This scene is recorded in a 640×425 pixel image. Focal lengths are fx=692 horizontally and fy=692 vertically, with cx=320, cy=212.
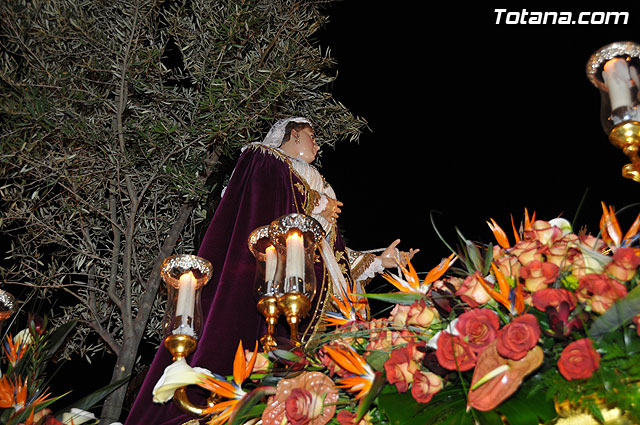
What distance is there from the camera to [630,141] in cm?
156

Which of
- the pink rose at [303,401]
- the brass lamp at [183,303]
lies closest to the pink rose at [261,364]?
the pink rose at [303,401]

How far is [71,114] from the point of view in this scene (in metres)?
3.71

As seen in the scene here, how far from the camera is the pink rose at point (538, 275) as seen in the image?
53.2 inches

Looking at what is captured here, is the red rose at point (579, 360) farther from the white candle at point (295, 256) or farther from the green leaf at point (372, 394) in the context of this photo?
the white candle at point (295, 256)

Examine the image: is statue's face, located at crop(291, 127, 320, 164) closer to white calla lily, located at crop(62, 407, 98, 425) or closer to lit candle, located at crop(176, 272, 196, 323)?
lit candle, located at crop(176, 272, 196, 323)

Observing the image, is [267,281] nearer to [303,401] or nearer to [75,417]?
[75,417]

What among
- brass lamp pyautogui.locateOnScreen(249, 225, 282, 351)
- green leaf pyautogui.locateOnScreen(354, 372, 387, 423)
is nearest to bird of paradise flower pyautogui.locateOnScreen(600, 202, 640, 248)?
green leaf pyautogui.locateOnScreen(354, 372, 387, 423)

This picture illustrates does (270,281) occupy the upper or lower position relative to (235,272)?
lower

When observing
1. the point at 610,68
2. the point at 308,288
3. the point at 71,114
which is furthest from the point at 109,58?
the point at 610,68

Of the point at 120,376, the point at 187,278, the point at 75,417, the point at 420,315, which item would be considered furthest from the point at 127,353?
the point at 420,315

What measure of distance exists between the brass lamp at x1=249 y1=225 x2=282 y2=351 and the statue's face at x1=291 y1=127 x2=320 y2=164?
4.49ft

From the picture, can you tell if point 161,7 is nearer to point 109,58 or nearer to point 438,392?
point 109,58

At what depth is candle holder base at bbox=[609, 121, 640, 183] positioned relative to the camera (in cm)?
156

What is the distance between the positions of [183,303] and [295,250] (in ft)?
1.36
